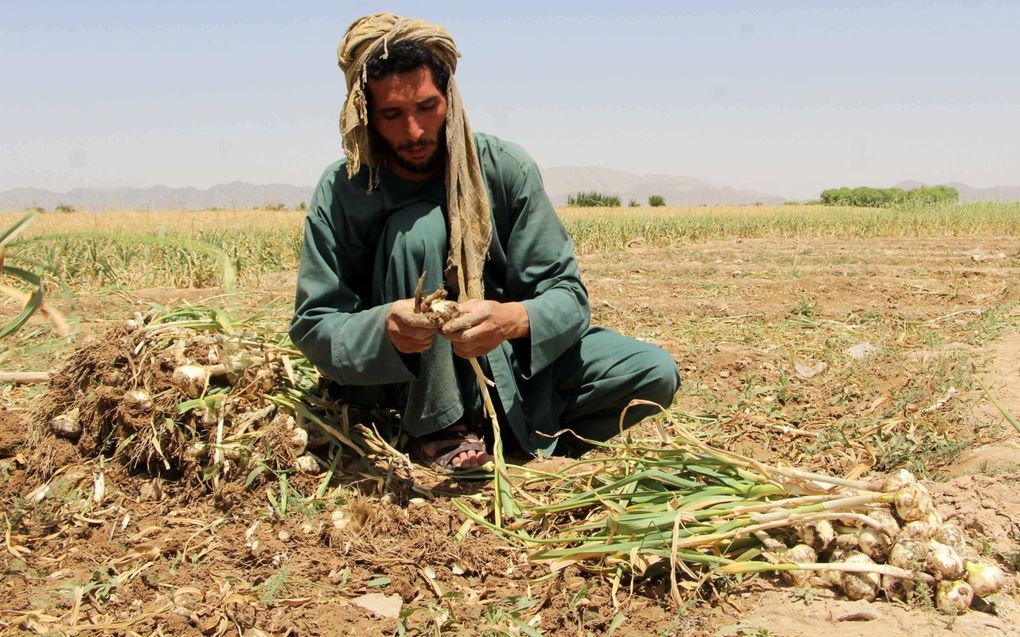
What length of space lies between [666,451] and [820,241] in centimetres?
1060

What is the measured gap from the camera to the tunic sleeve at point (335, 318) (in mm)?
2232

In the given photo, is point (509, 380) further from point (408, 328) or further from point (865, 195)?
point (865, 195)

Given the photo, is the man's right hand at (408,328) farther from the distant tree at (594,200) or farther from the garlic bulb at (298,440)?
the distant tree at (594,200)

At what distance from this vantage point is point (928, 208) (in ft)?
53.5

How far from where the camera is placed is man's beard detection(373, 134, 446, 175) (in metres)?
2.38

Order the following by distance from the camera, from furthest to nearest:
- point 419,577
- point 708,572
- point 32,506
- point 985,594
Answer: point 32,506
point 419,577
point 708,572
point 985,594

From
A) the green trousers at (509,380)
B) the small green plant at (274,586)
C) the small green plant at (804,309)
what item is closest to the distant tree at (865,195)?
the small green plant at (804,309)

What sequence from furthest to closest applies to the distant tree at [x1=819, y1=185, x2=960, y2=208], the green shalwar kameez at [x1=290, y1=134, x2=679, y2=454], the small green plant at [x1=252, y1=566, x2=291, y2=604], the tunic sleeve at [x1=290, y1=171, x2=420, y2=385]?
the distant tree at [x1=819, y1=185, x2=960, y2=208], the green shalwar kameez at [x1=290, y1=134, x2=679, y2=454], the tunic sleeve at [x1=290, y1=171, x2=420, y2=385], the small green plant at [x1=252, y1=566, x2=291, y2=604]

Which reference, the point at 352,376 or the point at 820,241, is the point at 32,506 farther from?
the point at 820,241

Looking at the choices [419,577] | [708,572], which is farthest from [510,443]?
[708,572]

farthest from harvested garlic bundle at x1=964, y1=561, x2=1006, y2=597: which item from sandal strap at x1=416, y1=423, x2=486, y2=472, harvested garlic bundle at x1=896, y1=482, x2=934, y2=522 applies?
sandal strap at x1=416, y1=423, x2=486, y2=472

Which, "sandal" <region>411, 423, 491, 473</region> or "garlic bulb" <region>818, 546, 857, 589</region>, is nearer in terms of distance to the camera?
"garlic bulb" <region>818, 546, 857, 589</region>

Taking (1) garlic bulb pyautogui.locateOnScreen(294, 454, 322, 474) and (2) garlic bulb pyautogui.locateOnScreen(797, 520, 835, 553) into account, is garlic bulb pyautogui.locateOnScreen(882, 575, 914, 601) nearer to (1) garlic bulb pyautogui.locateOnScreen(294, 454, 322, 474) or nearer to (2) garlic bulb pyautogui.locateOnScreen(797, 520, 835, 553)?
(2) garlic bulb pyautogui.locateOnScreen(797, 520, 835, 553)

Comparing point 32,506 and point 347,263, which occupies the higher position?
point 347,263
